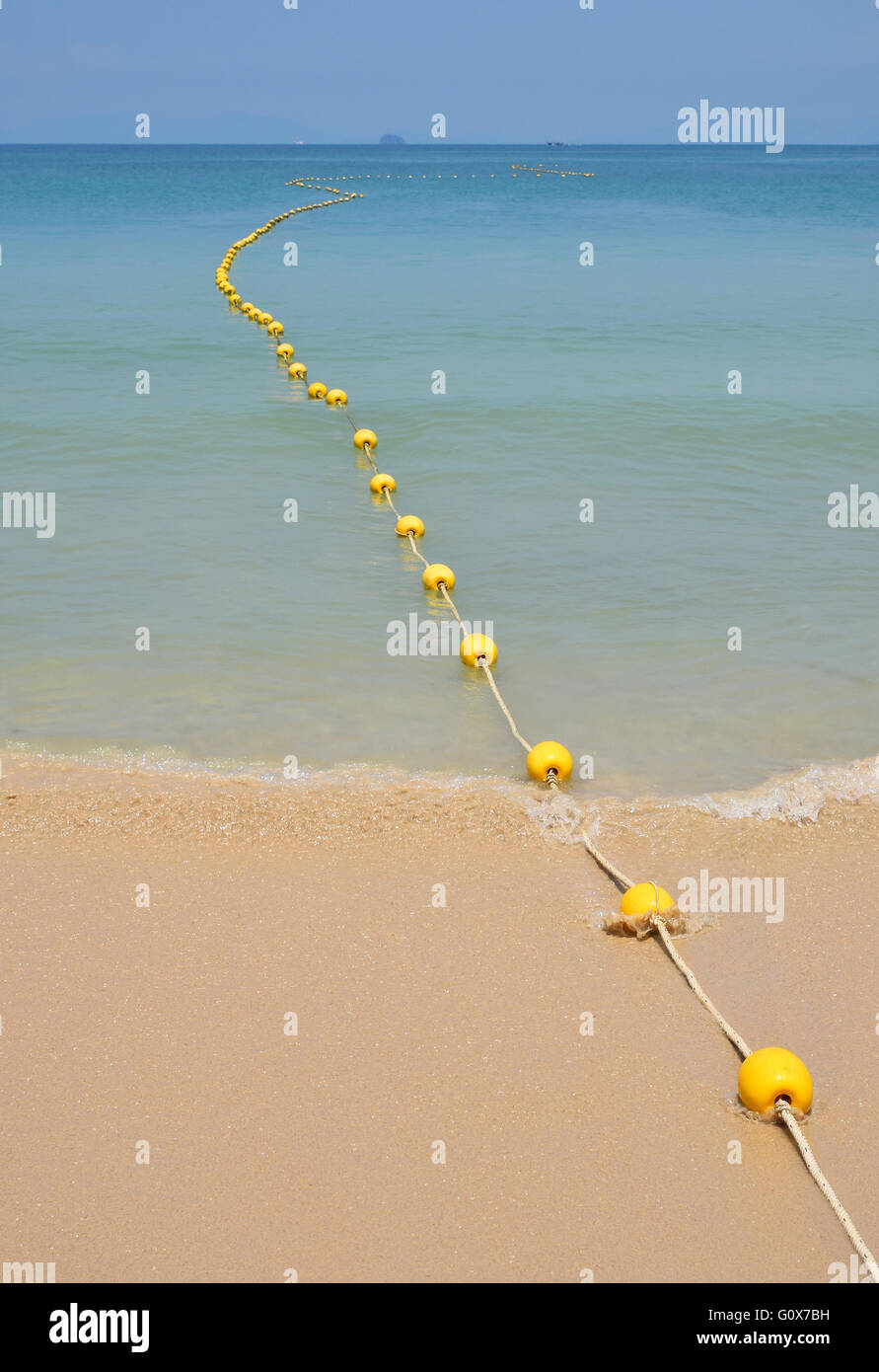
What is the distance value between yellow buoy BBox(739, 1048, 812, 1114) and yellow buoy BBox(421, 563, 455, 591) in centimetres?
433

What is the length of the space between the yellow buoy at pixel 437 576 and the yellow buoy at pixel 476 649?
1.08 meters

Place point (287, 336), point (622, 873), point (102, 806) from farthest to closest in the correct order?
point (287, 336) → point (102, 806) → point (622, 873)

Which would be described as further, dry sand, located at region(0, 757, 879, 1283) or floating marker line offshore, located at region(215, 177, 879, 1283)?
floating marker line offshore, located at region(215, 177, 879, 1283)

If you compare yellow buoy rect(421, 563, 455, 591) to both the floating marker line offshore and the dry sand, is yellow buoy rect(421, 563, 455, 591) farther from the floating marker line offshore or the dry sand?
the dry sand

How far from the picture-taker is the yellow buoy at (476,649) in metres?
6.10

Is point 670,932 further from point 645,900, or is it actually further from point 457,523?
point 457,523

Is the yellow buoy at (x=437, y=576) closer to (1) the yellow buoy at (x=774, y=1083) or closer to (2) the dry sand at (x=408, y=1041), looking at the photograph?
(2) the dry sand at (x=408, y=1041)

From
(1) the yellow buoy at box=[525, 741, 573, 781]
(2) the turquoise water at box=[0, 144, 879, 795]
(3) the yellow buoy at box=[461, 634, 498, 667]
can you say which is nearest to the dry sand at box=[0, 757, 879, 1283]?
(1) the yellow buoy at box=[525, 741, 573, 781]

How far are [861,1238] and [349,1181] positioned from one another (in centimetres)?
128

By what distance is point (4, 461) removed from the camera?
10102 millimetres

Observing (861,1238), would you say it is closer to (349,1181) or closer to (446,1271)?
(446,1271)

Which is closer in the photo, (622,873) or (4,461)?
(622,873)

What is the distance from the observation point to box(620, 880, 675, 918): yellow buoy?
4.00 m

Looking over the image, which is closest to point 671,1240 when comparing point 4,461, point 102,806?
point 102,806
